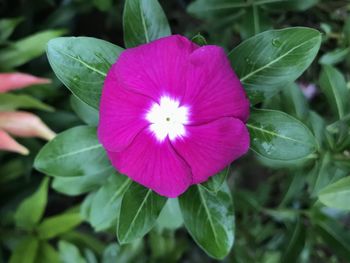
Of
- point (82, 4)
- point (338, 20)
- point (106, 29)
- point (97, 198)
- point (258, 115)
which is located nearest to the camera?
point (258, 115)

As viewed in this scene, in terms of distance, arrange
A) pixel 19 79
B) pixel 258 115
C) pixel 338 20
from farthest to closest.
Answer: pixel 338 20 < pixel 19 79 < pixel 258 115

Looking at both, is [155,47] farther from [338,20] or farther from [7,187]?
[7,187]

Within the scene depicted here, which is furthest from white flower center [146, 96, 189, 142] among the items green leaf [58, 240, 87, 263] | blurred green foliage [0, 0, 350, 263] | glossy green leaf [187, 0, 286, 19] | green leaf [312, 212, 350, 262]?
green leaf [58, 240, 87, 263]

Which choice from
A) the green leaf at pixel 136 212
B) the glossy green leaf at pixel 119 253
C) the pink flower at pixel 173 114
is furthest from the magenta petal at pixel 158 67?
the glossy green leaf at pixel 119 253

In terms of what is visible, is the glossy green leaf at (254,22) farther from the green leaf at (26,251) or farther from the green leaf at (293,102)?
the green leaf at (26,251)

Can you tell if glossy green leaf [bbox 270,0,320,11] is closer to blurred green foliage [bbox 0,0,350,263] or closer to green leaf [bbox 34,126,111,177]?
blurred green foliage [bbox 0,0,350,263]

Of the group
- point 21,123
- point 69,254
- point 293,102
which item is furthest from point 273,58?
point 69,254

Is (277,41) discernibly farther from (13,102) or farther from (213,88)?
(13,102)

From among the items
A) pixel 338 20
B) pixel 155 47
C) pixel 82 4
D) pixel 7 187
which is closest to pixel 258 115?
pixel 155 47
